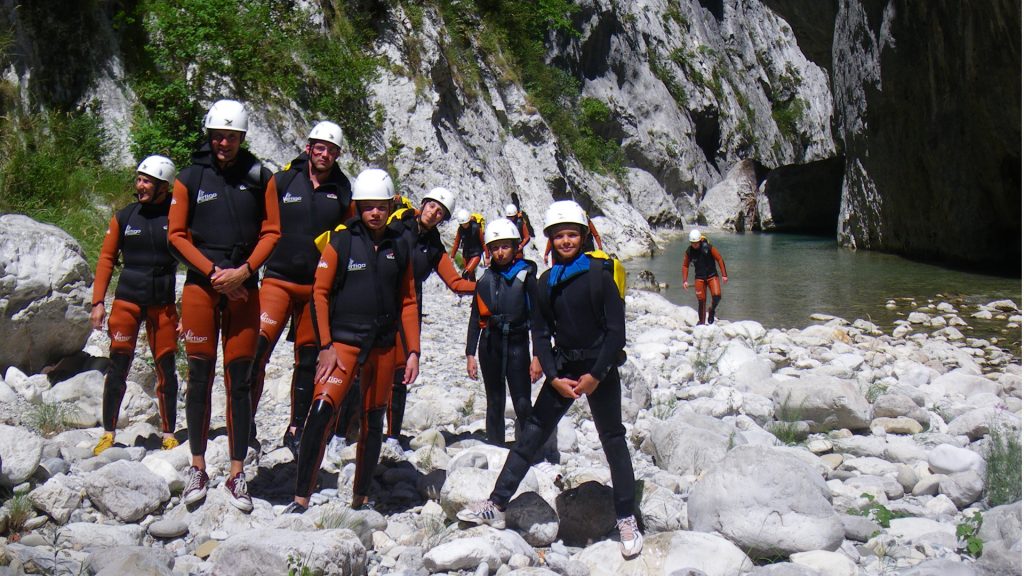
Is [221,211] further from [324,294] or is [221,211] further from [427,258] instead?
[427,258]

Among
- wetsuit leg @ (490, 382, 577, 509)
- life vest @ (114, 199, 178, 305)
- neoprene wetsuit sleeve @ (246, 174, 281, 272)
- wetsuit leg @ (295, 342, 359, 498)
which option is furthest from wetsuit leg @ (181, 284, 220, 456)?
wetsuit leg @ (490, 382, 577, 509)

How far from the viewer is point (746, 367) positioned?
30.0ft

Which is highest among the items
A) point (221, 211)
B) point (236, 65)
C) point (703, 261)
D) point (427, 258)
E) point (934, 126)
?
point (236, 65)

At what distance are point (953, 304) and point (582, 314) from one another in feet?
49.8

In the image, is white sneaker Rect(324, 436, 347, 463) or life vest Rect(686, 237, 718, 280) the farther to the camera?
life vest Rect(686, 237, 718, 280)

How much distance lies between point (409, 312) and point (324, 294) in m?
0.53

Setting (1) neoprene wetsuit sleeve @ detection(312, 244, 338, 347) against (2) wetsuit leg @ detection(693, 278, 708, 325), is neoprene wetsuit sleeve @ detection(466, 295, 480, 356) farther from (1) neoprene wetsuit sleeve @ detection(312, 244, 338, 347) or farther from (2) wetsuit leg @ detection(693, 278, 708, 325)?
(2) wetsuit leg @ detection(693, 278, 708, 325)

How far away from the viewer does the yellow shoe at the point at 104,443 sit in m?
5.12

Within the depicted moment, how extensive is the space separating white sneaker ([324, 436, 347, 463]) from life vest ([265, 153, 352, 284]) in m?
1.18

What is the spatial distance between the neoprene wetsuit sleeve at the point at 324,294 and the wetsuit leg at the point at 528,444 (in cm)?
114

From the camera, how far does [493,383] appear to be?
5.87m

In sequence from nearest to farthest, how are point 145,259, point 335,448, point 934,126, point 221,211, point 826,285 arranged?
point 221,211
point 145,259
point 335,448
point 826,285
point 934,126

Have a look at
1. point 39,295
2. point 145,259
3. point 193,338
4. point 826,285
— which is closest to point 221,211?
point 193,338

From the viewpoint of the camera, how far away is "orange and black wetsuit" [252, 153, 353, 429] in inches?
205
